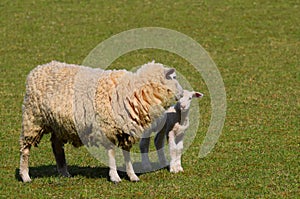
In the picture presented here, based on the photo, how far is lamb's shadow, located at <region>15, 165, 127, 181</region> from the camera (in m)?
8.95

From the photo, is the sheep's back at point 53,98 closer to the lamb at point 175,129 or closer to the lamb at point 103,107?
the lamb at point 103,107

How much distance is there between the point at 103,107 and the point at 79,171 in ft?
4.59

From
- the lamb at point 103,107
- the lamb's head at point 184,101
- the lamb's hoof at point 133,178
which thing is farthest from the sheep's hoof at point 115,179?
the lamb's head at point 184,101

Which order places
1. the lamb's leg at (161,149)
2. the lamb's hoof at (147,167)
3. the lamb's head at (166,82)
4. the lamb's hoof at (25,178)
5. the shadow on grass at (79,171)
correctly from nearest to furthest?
the lamb's head at (166,82) → the lamb's hoof at (25,178) → the shadow on grass at (79,171) → the lamb's hoof at (147,167) → the lamb's leg at (161,149)

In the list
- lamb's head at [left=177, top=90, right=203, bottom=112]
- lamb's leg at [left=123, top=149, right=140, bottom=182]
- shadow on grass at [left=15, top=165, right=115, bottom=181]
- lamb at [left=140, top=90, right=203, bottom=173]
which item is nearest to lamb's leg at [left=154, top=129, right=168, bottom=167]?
lamb at [left=140, top=90, right=203, bottom=173]

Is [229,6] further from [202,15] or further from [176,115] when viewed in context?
[176,115]

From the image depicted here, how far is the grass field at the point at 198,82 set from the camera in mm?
8281

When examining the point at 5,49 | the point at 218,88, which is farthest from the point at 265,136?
the point at 5,49

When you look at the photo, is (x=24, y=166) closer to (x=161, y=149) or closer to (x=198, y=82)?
(x=161, y=149)

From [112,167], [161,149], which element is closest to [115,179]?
[112,167]

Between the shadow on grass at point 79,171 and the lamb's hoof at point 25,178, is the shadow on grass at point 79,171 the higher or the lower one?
the lower one

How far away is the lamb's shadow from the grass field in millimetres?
14

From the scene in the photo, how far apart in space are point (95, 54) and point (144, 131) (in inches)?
456

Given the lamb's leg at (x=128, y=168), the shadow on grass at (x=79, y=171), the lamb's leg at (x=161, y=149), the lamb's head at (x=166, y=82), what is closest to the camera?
the lamb's head at (x=166, y=82)
